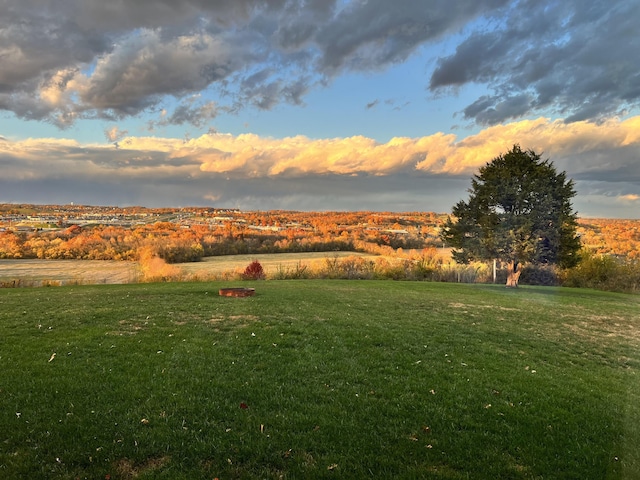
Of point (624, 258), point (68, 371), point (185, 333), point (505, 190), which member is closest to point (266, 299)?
point (185, 333)

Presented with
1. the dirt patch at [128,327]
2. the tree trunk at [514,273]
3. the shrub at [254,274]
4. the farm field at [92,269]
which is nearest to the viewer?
the dirt patch at [128,327]

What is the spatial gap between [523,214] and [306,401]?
29.0 metres

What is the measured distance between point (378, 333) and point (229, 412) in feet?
21.6

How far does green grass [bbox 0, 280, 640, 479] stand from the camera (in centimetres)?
440

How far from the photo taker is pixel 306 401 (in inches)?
241

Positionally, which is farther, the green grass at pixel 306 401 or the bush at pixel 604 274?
the bush at pixel 604 274

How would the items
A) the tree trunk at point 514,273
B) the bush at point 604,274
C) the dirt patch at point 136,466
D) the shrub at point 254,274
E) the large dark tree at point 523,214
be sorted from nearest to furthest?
the dirt patch at point 136,466, the large dark tree at point 523,214, the tree trunk at point 514,273, the bush at point 604,274, the shrub at point 254,274

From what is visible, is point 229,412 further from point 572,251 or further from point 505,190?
point 572,251

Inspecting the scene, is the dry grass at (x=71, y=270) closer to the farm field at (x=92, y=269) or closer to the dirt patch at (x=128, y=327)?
the farm field at (x=92, y=269)

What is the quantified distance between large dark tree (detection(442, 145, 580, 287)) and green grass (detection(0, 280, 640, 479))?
18540mm

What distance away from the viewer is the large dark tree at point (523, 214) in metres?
29.4

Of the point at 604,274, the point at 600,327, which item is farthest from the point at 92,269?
the point at 604,274

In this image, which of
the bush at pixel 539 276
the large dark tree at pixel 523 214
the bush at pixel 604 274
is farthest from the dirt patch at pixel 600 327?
the bush at pixel 539 276

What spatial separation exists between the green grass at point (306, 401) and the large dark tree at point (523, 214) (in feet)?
60.8
